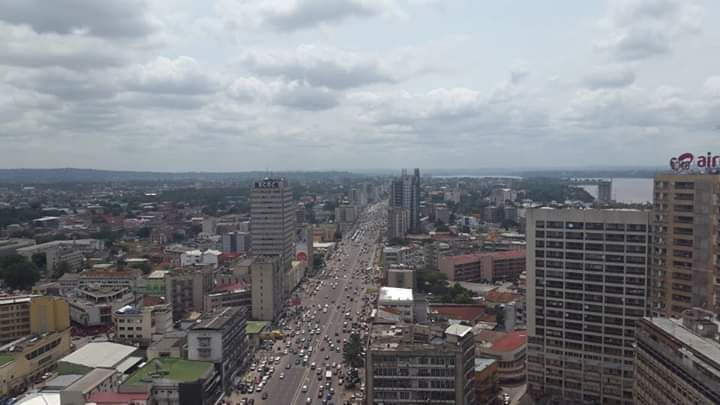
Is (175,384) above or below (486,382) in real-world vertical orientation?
above

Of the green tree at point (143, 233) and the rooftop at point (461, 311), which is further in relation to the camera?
the green tree at point (143, 233)

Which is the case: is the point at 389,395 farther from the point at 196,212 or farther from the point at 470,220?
the point at 196,212

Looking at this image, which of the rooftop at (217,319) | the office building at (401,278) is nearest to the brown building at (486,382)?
the rooftop at (217,319)

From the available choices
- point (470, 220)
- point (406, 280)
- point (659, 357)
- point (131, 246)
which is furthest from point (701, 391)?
point (470, 220)

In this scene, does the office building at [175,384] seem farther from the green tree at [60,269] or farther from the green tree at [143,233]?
the green tree at [143,233]

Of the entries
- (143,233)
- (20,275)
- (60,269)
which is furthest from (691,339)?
(143,233)

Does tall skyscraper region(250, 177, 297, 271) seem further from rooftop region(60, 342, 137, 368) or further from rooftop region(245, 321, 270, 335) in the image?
rooftop region(60, 342, 137, 368)

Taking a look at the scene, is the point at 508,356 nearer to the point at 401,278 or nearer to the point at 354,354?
the point at 354,354
